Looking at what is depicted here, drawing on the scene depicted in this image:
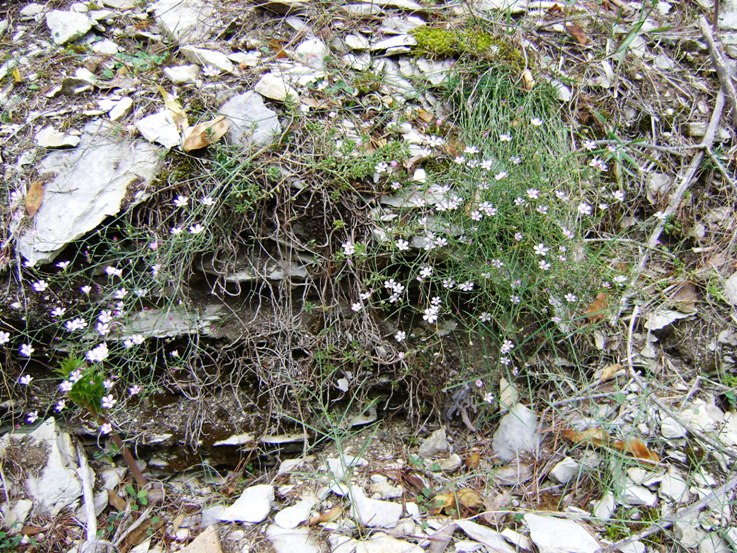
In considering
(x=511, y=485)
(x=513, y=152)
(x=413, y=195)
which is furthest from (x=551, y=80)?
(x=511, y=485)

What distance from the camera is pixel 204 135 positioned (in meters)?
2.91

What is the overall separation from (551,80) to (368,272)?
1.60m

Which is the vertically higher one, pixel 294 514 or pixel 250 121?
pixel 250 121

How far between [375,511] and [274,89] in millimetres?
2123

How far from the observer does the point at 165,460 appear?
279 centimetres

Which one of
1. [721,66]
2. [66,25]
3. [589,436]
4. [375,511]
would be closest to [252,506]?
[375,511]

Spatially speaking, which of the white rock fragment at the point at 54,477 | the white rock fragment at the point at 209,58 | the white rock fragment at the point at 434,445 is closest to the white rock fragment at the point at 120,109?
the white rock fragment at the point at 209,58

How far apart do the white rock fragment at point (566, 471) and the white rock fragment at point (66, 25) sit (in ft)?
11.4

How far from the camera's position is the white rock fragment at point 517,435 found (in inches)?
106

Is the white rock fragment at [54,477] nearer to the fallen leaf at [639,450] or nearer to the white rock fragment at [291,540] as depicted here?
the white rock fragment at [291,540]

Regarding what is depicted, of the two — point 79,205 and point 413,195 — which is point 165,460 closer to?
point 79,205

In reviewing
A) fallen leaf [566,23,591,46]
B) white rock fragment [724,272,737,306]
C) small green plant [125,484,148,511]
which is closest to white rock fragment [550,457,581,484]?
white rock fragment [724,272,737,306]

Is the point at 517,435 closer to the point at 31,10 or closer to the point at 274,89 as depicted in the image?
the point at 274,89

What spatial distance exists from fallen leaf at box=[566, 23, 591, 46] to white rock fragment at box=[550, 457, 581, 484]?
2521 millimetres
